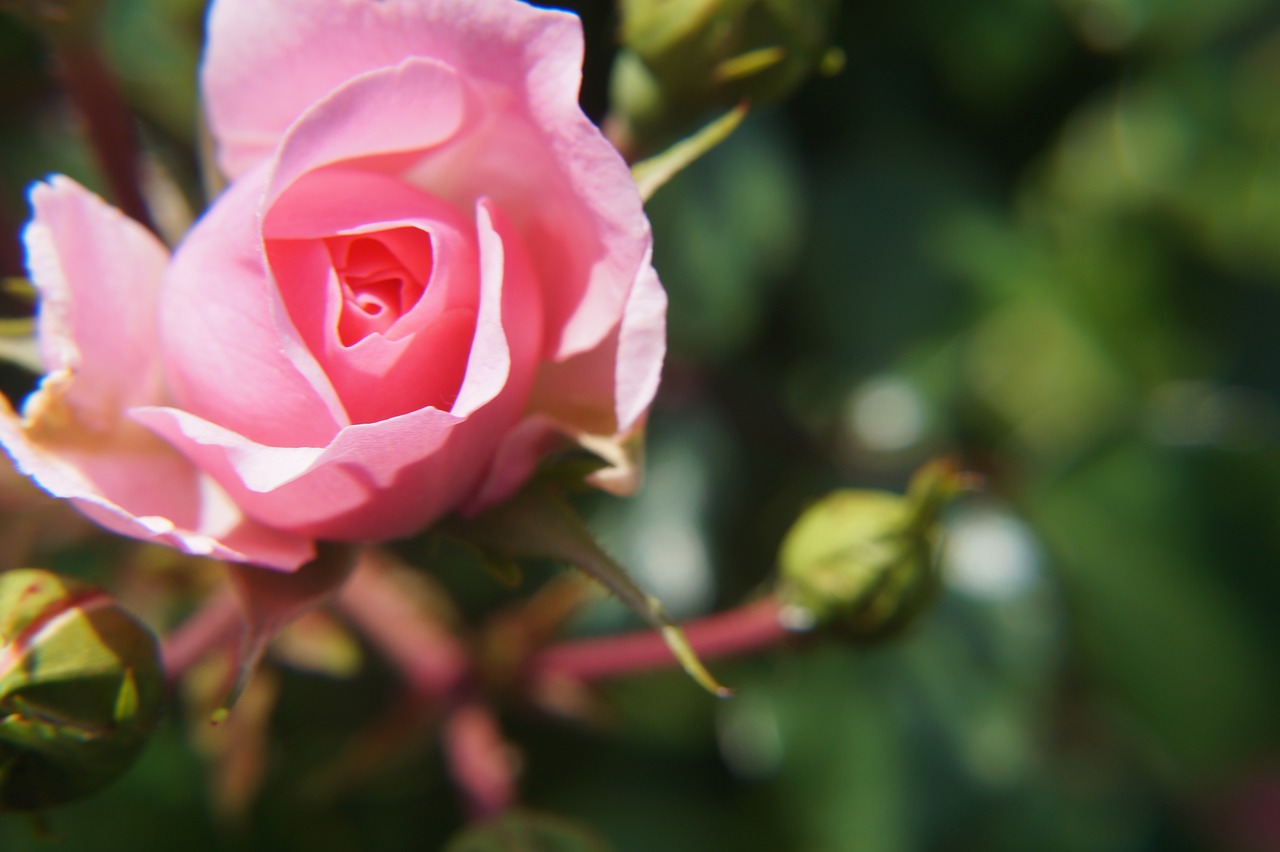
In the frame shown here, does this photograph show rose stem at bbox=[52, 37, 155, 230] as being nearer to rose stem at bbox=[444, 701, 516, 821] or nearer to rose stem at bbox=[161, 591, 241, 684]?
rose stem at bbox=[161, 591, 241, 684]

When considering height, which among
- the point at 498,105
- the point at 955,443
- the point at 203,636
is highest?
the point at 498,105

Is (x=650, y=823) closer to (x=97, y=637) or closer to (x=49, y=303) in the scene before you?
(x=97, y=637)

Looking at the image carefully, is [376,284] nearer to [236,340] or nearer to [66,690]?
[236,340]

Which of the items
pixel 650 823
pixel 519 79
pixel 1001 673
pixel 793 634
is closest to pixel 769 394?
pixel 1001 673

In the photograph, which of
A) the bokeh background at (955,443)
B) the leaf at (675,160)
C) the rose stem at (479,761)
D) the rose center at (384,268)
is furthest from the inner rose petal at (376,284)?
the bokeh background at (955,443)

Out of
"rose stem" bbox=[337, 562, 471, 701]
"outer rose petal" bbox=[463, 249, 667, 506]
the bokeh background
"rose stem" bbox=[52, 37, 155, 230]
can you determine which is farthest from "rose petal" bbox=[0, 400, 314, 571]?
the bokeh background

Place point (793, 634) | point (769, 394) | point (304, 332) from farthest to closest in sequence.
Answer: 1. point (769, 394)
2. point (793, 634)
3. point (304, 332)

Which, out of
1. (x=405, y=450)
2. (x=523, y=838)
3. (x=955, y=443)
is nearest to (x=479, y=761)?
(x=523, y=838)
